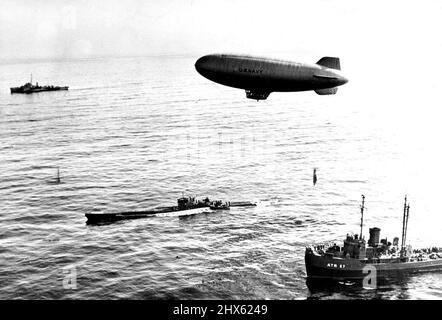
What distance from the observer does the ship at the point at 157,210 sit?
74.7 meters

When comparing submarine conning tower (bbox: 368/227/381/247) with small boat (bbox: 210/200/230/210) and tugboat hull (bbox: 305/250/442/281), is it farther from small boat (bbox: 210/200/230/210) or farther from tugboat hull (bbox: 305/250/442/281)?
small boat (bbox: 210/200/230/210)

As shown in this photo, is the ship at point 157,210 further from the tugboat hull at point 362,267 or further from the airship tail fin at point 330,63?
the airship tail fin at point 330,63

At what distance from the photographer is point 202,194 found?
8744cm

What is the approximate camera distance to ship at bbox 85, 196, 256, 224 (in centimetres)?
7469

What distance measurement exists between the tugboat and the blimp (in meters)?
20.6

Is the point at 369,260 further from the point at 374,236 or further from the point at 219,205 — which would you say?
the point at 219,205

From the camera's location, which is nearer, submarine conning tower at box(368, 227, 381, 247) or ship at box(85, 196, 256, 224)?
submarine conning tower at box(368, 227, 381, 247)

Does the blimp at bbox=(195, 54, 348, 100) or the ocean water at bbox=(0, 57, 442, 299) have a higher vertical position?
the blimp at bbox=(195, 54, 348, 100)

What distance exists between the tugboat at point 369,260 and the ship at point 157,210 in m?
23.8

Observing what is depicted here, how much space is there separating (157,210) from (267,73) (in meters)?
38.3

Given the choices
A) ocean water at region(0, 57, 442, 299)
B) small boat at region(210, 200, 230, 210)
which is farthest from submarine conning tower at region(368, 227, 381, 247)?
small boat at region(210, 200, 230, 210)

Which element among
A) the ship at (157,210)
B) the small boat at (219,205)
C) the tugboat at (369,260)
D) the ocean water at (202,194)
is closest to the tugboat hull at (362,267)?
the tugboat at (369,260)

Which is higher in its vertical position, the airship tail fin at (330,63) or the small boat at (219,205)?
the airship tail fin at (330,63)
